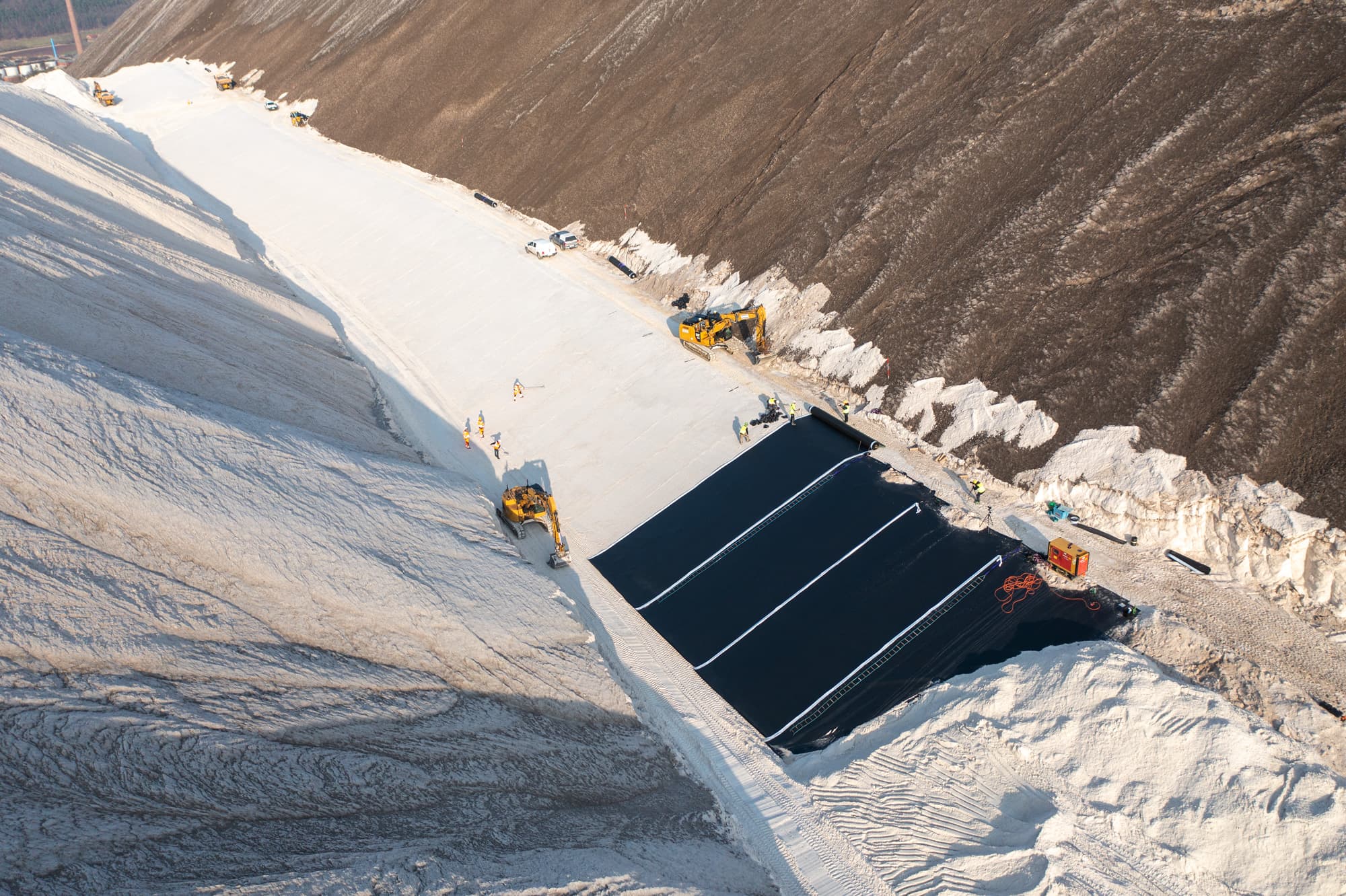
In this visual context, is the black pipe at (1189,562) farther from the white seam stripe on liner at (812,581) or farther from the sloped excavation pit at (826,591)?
the white seam stripe on liner at (812,581)

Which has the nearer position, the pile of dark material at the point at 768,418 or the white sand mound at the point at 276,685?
the white sand mound at the point at 276,685

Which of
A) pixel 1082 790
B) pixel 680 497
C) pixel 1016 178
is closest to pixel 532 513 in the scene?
pixel 680 497

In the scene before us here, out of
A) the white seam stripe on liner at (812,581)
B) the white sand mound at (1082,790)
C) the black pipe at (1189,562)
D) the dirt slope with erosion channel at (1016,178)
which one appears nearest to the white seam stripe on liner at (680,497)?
the dirt slope with erosion channel at (1016,178)

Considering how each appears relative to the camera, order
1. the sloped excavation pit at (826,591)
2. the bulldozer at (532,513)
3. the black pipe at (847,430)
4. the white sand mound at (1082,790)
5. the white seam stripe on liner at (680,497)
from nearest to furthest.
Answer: the white sand mound at (1082,790) < the sloped excavation pit at (826,591) < the bulldozer at (532,513) < the white seam stripe on liner at (680,497) < the black pipe at (847,430)

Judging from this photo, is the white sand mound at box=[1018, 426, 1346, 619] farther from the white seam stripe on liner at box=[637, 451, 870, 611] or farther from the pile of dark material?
the pile of dark material

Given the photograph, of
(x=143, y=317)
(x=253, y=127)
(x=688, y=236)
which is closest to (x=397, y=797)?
(x=143, y=317)

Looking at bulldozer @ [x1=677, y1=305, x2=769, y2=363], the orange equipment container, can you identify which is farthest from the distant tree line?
the orange equipment container

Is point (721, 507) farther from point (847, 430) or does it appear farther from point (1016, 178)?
point (1016, 178)
